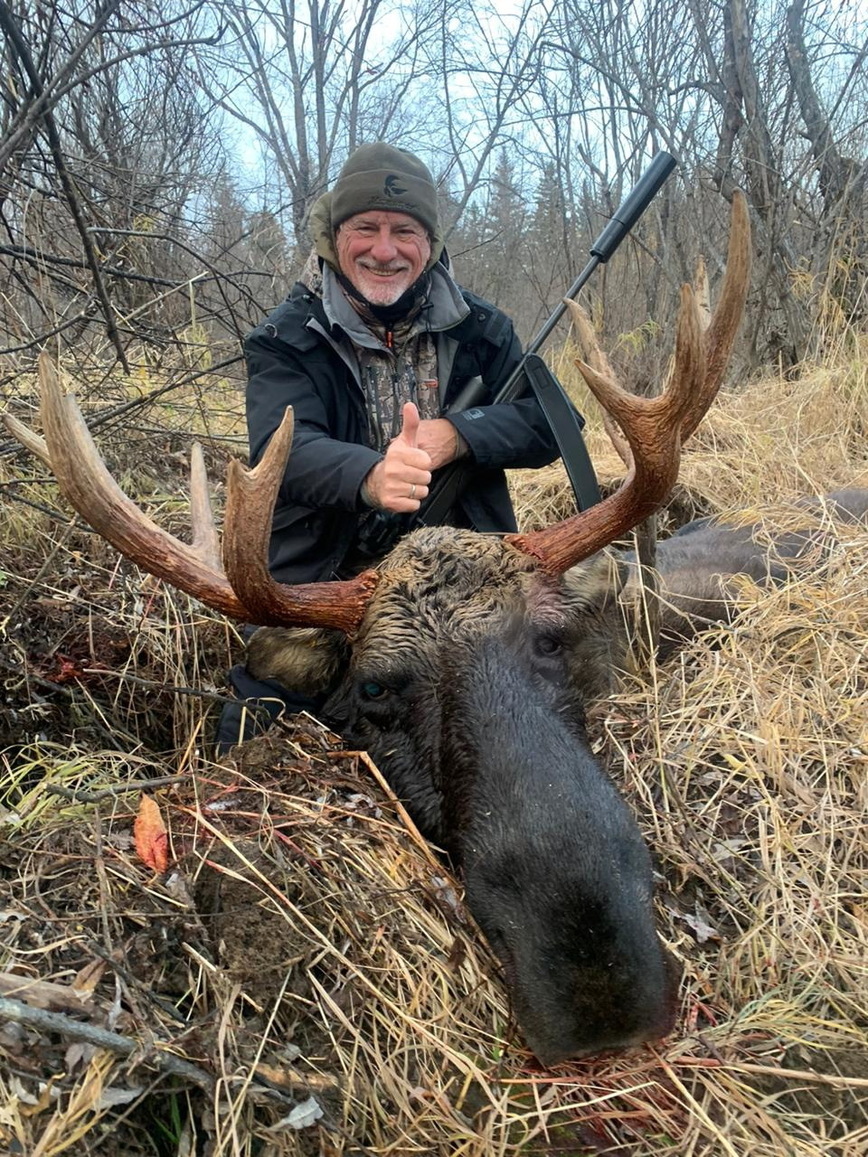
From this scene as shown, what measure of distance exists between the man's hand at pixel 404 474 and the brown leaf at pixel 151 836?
1.40 metres

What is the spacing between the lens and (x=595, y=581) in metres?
3.40

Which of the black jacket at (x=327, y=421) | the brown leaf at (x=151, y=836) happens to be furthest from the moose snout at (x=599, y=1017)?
the black jacket at (x=327, y=421)

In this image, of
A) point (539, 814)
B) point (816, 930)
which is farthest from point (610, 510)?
point (816, 930)

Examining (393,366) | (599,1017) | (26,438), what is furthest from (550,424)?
(599,1017)

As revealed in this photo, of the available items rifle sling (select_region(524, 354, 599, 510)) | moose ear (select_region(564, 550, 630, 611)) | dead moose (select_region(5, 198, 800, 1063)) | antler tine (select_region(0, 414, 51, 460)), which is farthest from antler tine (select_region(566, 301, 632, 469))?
antler tine (select_region(0, 414, 51, 460))

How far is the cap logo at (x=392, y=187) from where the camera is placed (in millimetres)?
3955

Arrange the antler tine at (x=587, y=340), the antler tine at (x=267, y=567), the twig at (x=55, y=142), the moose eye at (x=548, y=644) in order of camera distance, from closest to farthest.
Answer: the antler tine at (x=267, y=567)
the moose eye at (x=548, y=644)
the twig at (x=55, y=142)
the antler tine at (x=587, y=340)

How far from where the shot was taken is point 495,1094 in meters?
2.02

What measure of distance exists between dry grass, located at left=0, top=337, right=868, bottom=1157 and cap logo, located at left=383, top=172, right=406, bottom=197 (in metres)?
2.46

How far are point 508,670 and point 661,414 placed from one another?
0.97 metres

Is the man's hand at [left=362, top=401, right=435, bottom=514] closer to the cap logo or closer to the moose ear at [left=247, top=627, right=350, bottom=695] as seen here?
the moose ear at [left=247, top=627, right=350, bottom=695]

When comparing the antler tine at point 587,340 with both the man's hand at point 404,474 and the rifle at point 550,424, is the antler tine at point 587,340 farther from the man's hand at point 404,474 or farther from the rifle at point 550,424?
the man's hand at point 404,474

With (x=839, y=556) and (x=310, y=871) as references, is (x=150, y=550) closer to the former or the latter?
(x=310, y=871)

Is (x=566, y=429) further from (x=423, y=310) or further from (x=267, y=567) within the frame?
(x=267, y=567)
